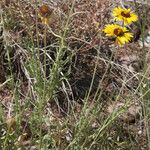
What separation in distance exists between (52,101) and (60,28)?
42 centimetres

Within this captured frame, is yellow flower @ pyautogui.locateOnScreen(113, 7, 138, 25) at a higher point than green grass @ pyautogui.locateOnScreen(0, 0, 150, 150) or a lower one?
higher

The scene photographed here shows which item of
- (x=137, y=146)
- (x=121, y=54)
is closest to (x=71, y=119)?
(x=137, y=146)

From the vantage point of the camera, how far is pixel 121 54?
2.66 metres

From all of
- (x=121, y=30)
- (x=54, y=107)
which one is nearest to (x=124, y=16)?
(x=121, y=30)

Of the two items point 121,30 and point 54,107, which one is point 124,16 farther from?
point 54,107

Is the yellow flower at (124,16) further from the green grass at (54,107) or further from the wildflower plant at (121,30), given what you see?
the green grass at (54,107)

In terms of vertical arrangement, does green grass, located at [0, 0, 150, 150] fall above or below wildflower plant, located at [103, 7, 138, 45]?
below

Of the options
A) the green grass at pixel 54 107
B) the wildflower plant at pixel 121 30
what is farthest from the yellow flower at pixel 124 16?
the green grass at pixel 54 107

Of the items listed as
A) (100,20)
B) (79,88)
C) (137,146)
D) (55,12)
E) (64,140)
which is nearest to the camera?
(64,140)

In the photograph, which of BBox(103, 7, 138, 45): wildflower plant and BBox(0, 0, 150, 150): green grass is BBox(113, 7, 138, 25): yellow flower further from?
BBox(0, 0, 150, 150): green grass

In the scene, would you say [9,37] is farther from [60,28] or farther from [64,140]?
[64,140]

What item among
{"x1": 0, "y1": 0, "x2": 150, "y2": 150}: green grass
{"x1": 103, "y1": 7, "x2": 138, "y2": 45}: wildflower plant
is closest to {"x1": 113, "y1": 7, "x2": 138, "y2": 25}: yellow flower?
{"x1": 103, "y1": 7, "x2": 138, "y2": 45}: wildflower plant

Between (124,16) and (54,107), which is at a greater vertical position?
(124,16)

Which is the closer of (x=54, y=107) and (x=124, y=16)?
(x=124, y=16)
